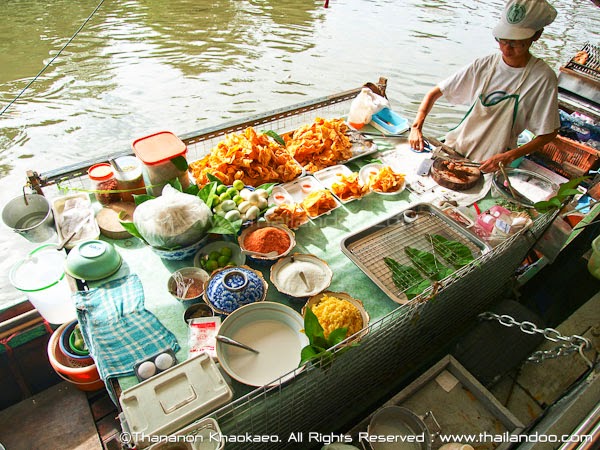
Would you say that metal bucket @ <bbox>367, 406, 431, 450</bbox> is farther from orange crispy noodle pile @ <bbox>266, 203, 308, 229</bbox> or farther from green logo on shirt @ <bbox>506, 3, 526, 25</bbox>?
green logo on shirt @ <bbox>506, 3, 526, 25</bbox>

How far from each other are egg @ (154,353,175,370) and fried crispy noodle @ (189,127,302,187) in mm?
1606

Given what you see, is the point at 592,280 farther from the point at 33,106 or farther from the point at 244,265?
the point at 33,106

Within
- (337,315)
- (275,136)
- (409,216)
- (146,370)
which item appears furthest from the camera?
(275,136)

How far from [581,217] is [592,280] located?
2.40 ft

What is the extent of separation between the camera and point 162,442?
4.90 feet

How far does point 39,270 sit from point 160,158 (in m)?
1.12

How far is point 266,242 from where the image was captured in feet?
8.50

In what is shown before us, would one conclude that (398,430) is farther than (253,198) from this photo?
No

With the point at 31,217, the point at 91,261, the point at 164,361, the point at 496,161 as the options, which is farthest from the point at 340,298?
the point at 31,217

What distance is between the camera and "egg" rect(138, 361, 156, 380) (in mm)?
1896

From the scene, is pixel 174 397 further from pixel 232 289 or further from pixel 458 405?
pixel 458 405

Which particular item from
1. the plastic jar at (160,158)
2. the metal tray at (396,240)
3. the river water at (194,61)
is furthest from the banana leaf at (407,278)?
the river water at (194,61)

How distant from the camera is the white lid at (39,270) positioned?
2395 millimetres

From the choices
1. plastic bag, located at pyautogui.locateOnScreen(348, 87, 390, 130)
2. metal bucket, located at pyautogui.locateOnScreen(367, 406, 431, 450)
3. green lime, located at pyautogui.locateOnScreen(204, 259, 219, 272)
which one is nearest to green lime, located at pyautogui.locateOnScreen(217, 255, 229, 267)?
green lime, located at pyautogui.locateOnScreen(204, 259, 219, 272)
